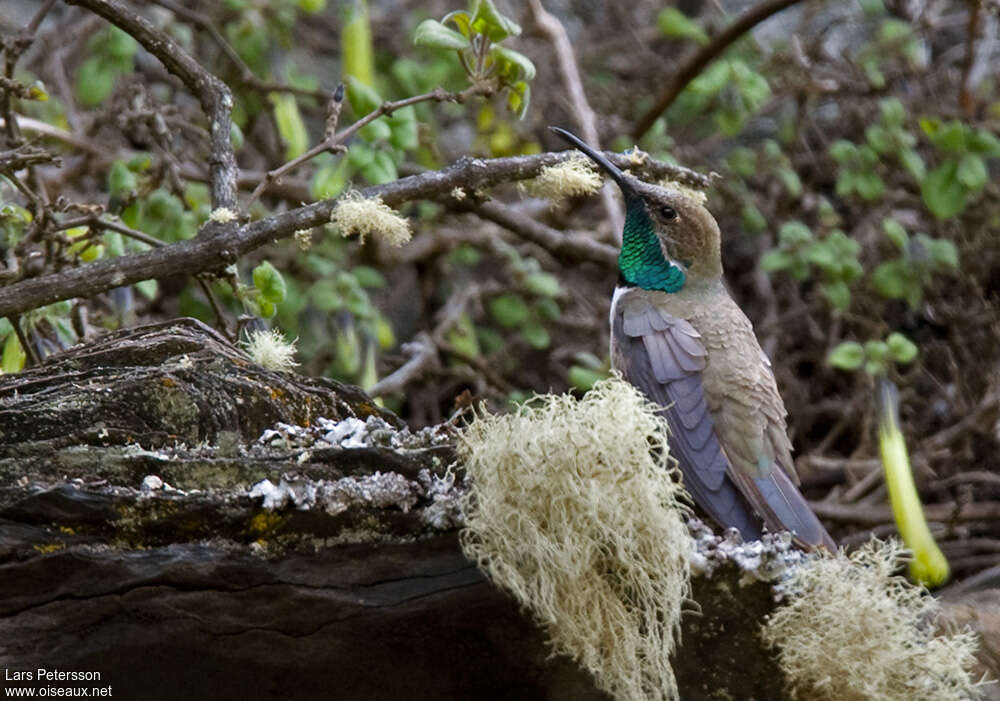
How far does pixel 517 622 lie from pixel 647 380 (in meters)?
1.38

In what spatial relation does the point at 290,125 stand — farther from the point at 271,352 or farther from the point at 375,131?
the point at 271,352

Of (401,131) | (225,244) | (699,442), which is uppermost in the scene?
(401,131)

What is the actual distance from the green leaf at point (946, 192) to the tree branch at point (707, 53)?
2.82ft

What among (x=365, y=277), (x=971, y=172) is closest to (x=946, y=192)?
(x=971, y=172)

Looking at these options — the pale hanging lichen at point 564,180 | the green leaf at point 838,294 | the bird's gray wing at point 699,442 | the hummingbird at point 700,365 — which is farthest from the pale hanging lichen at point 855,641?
the green leaf at point 838,294

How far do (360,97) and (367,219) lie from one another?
1.75ft

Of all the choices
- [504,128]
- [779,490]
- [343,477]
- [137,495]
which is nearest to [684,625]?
[343,477]

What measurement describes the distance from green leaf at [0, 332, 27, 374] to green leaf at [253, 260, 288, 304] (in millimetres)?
596

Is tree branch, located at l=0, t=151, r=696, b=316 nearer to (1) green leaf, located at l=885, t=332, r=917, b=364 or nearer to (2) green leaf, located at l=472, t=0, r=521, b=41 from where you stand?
(2) green leaf, located at l=472, t=0, r=521, b=41

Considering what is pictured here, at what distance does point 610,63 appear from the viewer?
5887mm

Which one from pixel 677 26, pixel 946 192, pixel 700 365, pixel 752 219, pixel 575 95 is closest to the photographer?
pixel 700 365

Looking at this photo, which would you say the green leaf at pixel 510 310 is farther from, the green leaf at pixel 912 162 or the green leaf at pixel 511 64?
the green leaf at pixel 511 64

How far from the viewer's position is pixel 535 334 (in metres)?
4.66

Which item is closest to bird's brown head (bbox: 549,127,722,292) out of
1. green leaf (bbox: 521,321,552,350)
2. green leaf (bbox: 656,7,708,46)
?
green leaf (bbox: 521,321,552,350)
